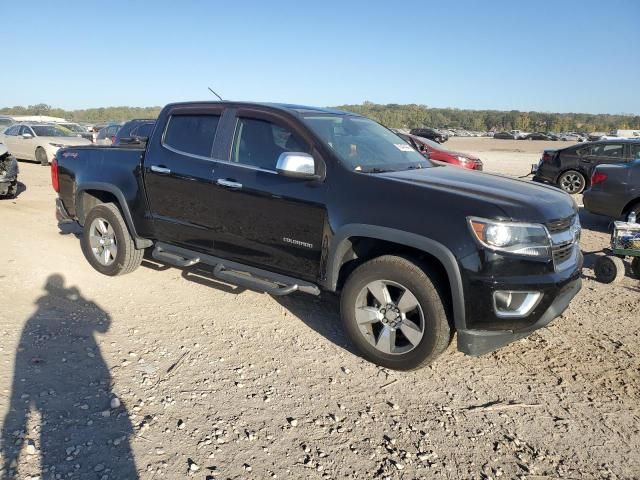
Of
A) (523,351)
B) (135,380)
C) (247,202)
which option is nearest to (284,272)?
(247,202)

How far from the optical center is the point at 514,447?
288 cm

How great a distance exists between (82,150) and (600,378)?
5.49 metres

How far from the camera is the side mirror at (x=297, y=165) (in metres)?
3.78

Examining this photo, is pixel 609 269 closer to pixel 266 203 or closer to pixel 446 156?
pixel 266 203

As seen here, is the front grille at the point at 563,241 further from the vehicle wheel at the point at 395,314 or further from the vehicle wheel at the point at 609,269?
the vehicle wheel at the point at 609,269

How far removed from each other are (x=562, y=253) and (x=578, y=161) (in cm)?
1140

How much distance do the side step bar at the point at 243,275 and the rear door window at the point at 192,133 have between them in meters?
0.95

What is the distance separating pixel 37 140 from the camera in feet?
56.3

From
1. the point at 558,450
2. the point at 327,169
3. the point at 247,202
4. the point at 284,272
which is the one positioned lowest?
the point at 558,450

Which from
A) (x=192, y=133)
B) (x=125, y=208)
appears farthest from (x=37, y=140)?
(x=192, y=133)

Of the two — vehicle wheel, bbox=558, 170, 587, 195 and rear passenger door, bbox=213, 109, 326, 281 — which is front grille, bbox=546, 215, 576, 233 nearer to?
rear passenger door, bbox=213, 109, 326, 281

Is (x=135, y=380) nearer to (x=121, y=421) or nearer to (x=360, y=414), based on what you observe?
(x=121, y=421)

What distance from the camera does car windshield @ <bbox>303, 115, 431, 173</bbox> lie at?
4.11m

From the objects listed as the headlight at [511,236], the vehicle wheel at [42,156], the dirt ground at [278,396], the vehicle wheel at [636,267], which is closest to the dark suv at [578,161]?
the vehicle wheel at [636,267]
